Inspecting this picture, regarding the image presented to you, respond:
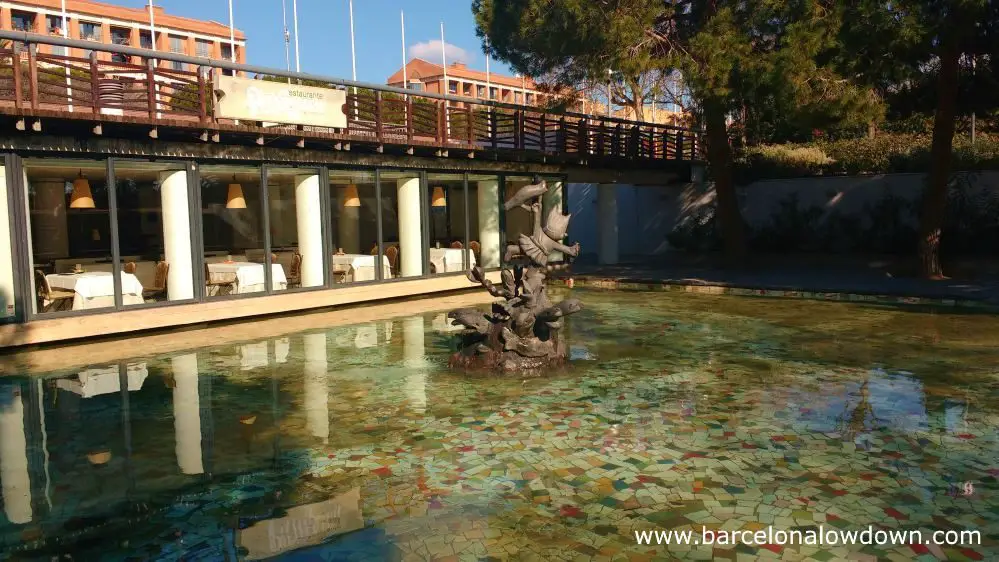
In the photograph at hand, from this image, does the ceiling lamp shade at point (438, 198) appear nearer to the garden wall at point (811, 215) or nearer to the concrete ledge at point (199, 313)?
the concrete ledge at point (199, 313)

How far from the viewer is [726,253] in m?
20.5

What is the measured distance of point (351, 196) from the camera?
16047 millimetres

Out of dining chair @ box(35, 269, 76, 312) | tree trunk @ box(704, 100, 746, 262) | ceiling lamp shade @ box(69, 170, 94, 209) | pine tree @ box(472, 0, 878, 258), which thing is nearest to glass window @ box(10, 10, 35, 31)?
pine tree @ box(472, 0, 878, 258)

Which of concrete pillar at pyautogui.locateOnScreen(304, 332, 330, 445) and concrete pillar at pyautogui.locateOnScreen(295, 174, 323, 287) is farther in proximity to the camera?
concrete pillar at pyautogui.locateOnScreen(295, 174, 323, 287)

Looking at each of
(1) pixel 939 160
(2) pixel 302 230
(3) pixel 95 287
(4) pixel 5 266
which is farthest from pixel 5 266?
(1) pixel 939 160

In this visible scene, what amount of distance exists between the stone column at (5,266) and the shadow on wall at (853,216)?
730 inches

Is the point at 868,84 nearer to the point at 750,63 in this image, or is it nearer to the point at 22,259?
the point at 750,63

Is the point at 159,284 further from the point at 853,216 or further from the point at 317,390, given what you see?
the point at 853,216

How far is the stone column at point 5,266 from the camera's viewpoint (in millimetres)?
10727

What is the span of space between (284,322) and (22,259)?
4099mm

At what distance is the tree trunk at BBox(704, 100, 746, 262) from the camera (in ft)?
63.3

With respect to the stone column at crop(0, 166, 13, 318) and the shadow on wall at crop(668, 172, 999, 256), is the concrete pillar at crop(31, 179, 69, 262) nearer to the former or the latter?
the stone column at crop(0, 166, 13, 318)

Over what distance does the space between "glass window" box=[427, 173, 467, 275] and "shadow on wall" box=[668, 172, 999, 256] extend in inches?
359

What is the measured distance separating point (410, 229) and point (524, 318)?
27.2 feet
